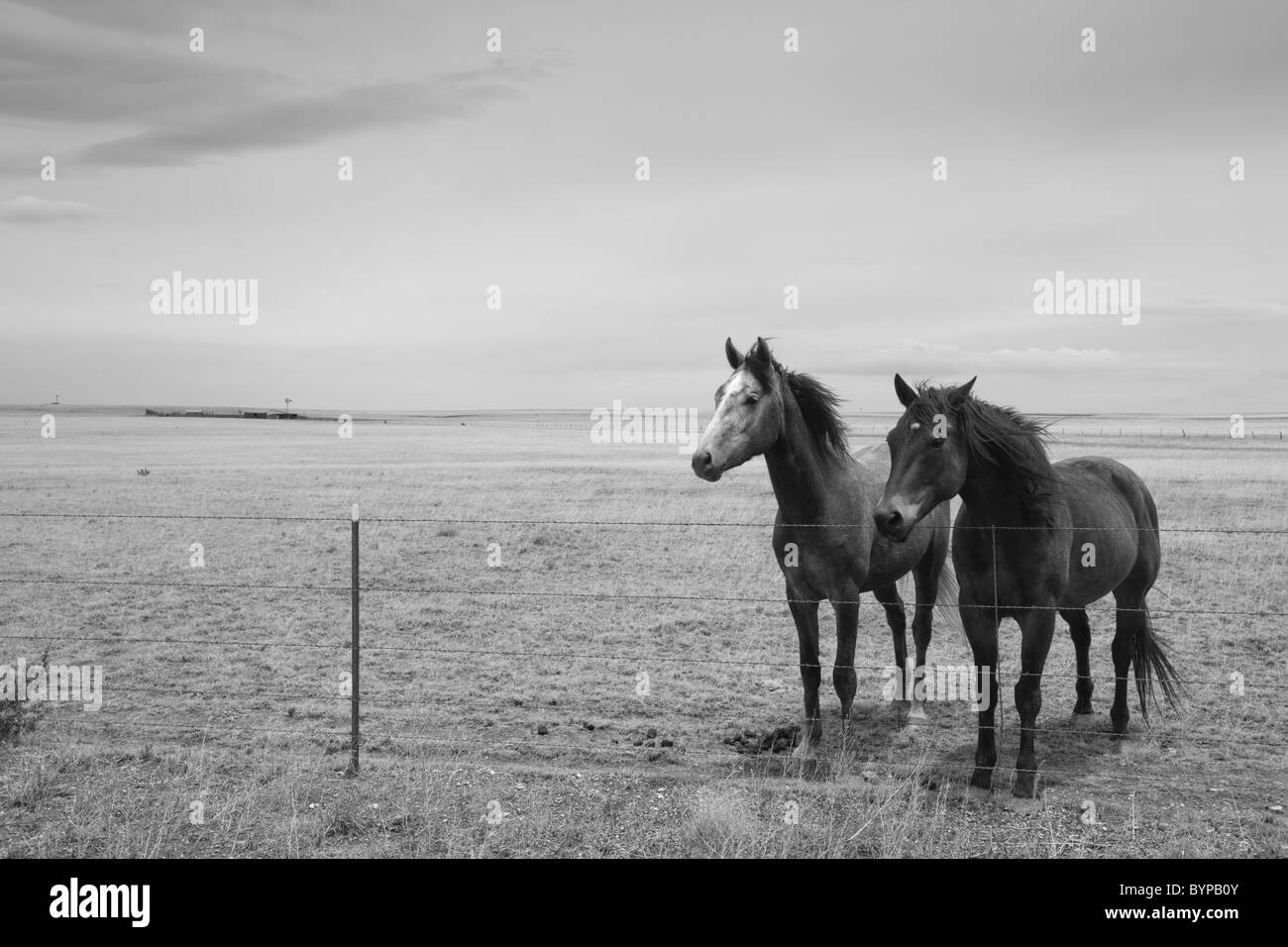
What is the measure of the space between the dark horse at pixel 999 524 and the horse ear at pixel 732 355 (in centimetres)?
138

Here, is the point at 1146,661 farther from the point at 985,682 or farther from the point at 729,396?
the point at 729,396

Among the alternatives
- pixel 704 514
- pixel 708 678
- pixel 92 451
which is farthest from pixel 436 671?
pixel 92 451

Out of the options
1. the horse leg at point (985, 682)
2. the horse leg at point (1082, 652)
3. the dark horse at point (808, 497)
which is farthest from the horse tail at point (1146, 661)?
the dark horse at point (808, 497)

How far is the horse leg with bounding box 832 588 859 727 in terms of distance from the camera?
713 cm

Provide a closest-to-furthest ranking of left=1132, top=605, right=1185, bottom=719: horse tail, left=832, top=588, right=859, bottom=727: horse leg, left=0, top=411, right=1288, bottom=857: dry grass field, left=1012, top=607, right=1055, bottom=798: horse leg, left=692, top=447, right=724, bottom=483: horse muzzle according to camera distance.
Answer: left=0, top=411, right=1288, bottom=857: dry grass field, left=1012, top=607, right=1055, bottom=798: horse leg, left=692, top=447, right=724, bottom=483: horse muzzle, left=832, top=588, right=859, bottom=727: horse leg, left=1132, top=605, right=1185, bottom=719: horse tail

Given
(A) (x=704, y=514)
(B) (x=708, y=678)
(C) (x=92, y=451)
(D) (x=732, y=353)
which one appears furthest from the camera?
(C) (x=92, y=451)

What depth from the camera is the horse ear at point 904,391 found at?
6.11 m

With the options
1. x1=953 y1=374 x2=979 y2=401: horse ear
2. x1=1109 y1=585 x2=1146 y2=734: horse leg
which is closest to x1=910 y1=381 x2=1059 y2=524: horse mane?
x1=953 y1=374 x2=979 y2=401: horse ear

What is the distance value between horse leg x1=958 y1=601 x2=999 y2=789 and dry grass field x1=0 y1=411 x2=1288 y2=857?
216mm

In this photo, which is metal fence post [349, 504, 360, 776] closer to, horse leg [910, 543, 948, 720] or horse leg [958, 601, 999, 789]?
horse leg [958, 601, 999, 789]

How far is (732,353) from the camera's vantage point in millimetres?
7168

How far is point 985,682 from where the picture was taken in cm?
637
